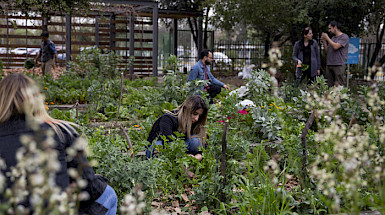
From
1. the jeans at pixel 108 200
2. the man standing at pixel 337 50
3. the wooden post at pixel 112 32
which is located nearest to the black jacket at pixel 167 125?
the jeans at pixel 108 200

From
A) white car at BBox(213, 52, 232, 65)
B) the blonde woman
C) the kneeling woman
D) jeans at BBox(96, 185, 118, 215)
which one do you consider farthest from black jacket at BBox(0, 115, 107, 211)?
white car at BBox(213, 52, 232, 65)

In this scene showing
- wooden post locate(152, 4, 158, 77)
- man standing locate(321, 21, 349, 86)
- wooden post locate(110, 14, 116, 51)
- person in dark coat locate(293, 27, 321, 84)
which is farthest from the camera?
wooden post locate(110, 14, 116, 51)

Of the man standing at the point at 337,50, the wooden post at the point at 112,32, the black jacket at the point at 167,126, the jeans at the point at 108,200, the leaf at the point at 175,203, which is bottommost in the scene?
the leaf at the point at 175,203

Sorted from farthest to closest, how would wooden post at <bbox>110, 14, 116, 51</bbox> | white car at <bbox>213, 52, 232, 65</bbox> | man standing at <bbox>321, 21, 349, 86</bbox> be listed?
white car at <bbox>213, 52, 232, 65</bbox> < wooden post at <bbox>110, 14, 116, 51</bbox> < man standing at <bbox>321, 21, 349, 86</bbox>

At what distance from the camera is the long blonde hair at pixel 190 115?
4.98 metres

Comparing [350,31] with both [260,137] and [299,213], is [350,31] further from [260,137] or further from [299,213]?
[299,213]

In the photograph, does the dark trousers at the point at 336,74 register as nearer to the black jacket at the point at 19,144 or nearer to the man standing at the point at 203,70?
the man standing at the point at 203,70

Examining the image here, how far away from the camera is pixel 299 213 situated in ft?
12.3

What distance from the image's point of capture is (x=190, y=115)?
16.5 ft

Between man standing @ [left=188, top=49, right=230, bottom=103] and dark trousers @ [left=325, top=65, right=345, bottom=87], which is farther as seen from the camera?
dark trousers @ [left=325, top=65, right=345, bottom=87]

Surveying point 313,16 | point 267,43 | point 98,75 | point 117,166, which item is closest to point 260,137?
point 117,166

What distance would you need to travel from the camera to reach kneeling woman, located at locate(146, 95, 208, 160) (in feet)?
16.4

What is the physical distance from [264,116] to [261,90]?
1.47 metres

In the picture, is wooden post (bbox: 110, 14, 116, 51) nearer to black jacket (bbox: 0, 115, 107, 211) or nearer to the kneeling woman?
the kneeling woman
